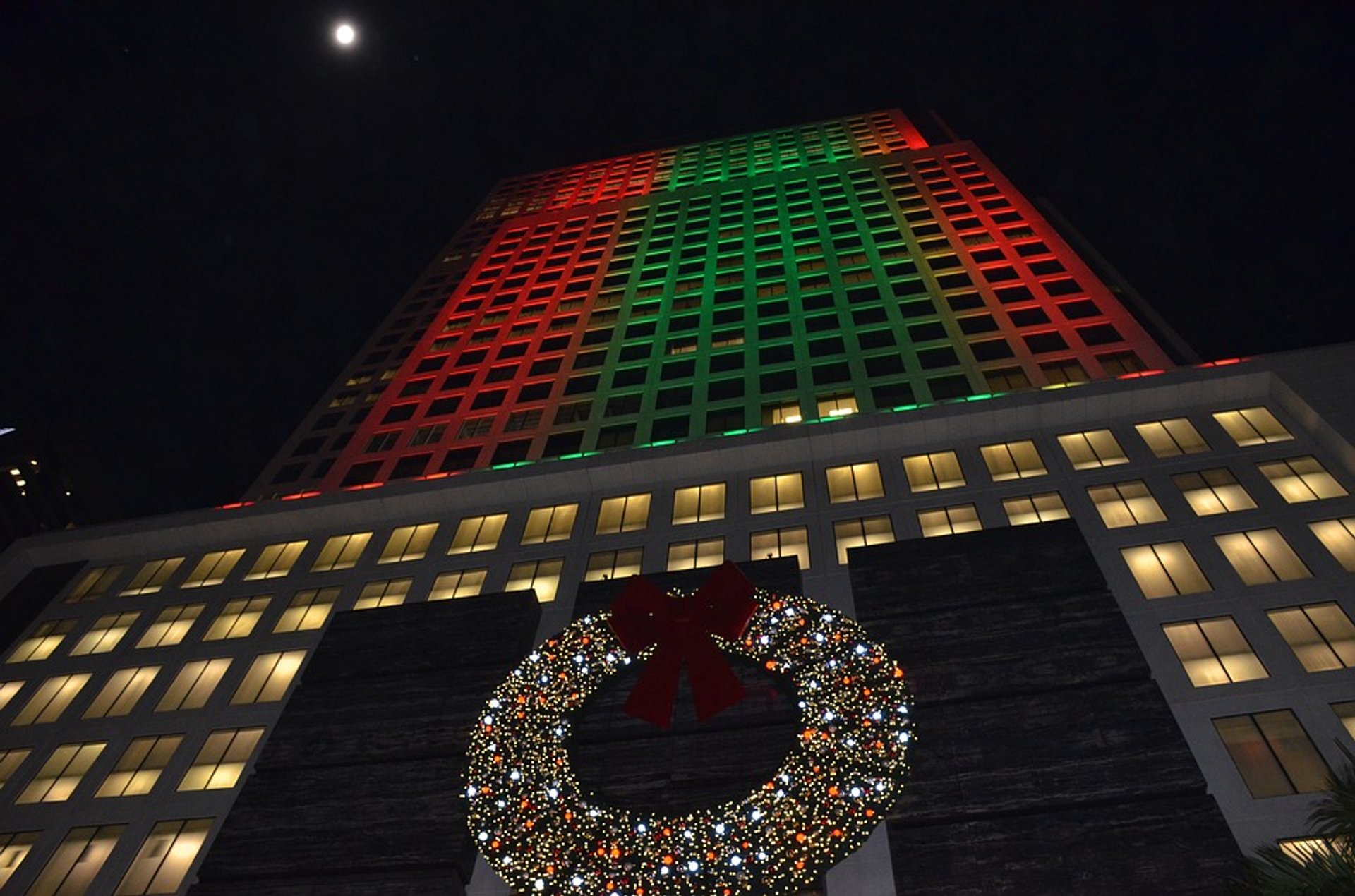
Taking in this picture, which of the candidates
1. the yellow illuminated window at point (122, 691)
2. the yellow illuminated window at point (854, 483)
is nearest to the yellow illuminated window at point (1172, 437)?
the yellow illuminated window at point (854, 483)

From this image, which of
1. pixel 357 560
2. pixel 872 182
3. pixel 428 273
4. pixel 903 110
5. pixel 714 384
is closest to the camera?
pixel 357 560

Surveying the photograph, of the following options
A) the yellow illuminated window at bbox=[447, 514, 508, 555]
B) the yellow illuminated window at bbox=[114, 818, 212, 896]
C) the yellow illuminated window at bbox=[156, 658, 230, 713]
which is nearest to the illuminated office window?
the yellow illuminated window at bbox=[447, 514, 508, 555]

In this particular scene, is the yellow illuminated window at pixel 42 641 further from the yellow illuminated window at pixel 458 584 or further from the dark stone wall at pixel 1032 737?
the dark stone wall at pixel 1032 737

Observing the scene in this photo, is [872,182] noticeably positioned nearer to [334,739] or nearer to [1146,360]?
[1146,360]

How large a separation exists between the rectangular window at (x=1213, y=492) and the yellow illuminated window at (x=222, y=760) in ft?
87.4

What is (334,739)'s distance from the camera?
2448 cm

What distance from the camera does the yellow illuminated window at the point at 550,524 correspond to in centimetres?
3234

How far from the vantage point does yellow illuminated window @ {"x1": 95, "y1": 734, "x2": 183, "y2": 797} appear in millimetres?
25266

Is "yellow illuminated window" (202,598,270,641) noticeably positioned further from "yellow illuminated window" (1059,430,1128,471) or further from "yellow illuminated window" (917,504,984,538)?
"yellow illuminated window" (1059,430,1128,471)

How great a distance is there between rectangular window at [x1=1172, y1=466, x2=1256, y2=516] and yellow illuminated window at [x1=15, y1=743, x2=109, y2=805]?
3132 centimetres

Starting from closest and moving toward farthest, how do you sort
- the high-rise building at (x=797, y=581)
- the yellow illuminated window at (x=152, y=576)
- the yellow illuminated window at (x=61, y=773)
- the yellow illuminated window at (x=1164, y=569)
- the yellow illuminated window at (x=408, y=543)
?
the high-rise building at (x=797, y=581) < the yellow illuminated window at (x=1164, y=569) < the yellow illuminated window at (x=61, y=773) < the yellow illuminated window at (x=408, y=543) < the yellow illuminated window at (x=152, y=576)

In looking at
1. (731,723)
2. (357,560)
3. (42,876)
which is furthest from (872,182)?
(42,876)

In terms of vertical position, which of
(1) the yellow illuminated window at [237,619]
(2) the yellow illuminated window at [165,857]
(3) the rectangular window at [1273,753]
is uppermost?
(2) the yellow illuminated window at [165,857]

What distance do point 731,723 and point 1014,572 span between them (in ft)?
28.1
